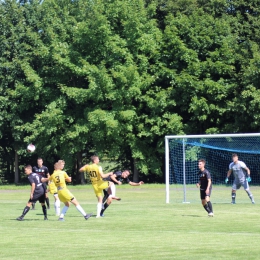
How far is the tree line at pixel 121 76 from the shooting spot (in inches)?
1940

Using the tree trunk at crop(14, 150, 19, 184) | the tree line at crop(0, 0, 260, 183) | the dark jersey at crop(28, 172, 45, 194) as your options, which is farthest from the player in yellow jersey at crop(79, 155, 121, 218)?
the tree trunk at crop(14, 150, 19, 184)

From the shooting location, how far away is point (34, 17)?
54562mm

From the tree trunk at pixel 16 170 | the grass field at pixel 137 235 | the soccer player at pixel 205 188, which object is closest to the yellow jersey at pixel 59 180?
the grass field at pixel 137 235

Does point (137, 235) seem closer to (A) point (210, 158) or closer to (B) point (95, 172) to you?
(B) point (95, 172)

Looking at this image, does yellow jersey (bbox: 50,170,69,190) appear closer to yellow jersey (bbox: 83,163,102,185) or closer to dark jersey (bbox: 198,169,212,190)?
yellow jersey (bbox: 83,163,102,185)

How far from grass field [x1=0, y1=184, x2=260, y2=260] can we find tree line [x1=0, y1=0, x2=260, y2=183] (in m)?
22.9

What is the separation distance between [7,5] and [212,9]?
15585 millimetres

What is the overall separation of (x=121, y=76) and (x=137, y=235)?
106 ft

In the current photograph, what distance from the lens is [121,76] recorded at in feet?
160

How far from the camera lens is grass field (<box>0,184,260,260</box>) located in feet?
44.6

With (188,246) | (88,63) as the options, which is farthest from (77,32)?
(188,246)

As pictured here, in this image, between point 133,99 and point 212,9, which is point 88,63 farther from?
point 212,9

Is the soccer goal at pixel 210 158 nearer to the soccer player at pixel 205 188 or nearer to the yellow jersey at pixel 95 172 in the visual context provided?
the soccer player at pixel 205 188

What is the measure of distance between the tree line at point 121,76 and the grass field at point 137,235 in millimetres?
22879
